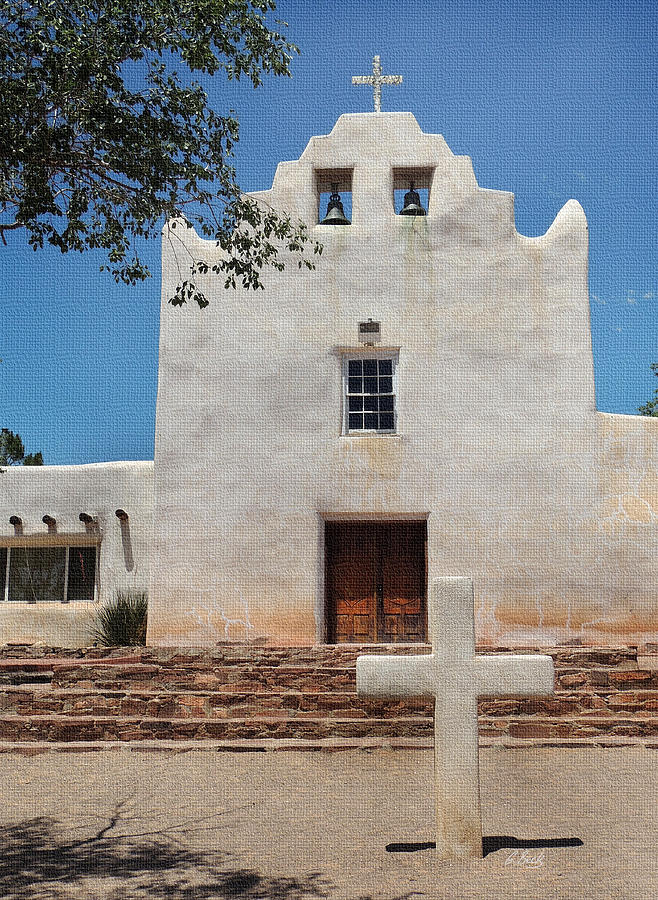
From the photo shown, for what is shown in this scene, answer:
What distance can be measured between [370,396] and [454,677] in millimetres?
7293

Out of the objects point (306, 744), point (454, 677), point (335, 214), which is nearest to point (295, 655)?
point (306, 744)

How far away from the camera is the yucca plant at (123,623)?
13.0 metres

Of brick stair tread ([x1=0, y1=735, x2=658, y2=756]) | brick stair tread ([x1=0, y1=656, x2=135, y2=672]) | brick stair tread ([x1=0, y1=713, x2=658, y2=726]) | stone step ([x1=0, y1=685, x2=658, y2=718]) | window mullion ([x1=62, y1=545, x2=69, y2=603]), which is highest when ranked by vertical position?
window mullion ([x1=62, y1=545, x2=69, y2=603])

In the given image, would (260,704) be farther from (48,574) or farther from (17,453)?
(17,453)

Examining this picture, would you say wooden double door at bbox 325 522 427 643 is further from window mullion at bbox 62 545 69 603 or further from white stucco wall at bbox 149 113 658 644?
window mullion at bbox 62 545 69 603

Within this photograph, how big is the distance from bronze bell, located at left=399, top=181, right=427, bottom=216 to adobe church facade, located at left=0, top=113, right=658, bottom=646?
0.14 m

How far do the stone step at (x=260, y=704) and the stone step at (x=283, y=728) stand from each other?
0.32ft

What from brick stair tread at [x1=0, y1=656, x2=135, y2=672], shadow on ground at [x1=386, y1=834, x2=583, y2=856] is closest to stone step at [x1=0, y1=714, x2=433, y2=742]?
brick stair tread at [x1=0, y1=656, x2=135, y2=672]

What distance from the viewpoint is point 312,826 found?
6520 millimetres

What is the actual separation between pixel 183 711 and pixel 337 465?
4.00 meters

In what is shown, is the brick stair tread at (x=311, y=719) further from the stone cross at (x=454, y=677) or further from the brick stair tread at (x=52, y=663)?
the stone cross at (x=454, y=677)

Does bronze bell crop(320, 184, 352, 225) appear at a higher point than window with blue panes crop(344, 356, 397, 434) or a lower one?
higher

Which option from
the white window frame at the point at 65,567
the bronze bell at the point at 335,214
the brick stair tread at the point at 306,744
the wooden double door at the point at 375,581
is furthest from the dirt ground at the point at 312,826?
the bronze bell at the point at 335,214

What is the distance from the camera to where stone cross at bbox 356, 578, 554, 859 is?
216 inches
